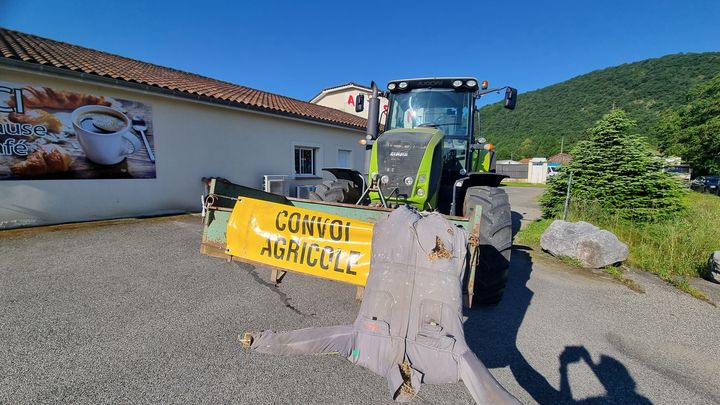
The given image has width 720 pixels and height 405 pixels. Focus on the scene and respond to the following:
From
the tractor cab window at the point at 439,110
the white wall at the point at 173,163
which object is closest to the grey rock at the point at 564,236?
the tractor cab window at the point at 439,110

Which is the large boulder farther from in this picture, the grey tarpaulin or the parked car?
the parked car

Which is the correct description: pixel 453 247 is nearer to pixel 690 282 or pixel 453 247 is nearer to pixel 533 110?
pixel 690 282

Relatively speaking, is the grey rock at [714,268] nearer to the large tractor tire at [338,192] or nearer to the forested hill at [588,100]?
the large tractor tire at [338,192]

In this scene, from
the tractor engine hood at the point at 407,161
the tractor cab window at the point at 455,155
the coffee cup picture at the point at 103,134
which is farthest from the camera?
the coffee cup picture at the point at 103,134

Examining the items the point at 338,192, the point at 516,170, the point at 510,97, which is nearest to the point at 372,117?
the point at 338,192

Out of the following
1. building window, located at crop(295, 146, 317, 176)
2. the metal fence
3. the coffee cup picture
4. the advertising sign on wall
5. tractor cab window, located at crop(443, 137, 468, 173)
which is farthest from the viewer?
the metal fence

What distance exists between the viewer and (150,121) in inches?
288

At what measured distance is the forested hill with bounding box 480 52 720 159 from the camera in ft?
172

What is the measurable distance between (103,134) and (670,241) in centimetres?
1151

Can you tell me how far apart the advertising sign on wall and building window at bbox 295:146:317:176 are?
4.56m

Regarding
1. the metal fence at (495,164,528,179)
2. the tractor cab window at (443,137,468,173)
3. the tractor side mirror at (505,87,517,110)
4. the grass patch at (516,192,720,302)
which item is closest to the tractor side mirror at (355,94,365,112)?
the tractor cab window at (443,137,468,173)

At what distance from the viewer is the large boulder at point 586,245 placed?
15.4ft

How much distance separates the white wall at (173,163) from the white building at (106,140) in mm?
20

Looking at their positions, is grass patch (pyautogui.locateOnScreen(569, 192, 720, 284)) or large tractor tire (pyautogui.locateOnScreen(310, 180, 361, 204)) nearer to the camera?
large tractor tire (pyautogui.locateOnScreen(310, 180, 361, 204))
